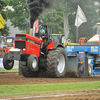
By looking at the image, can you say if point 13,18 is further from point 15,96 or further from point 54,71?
point 15,96

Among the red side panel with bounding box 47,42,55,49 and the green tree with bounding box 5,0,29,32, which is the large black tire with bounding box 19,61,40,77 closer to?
the red side panel with bounding box 47,42,55,49

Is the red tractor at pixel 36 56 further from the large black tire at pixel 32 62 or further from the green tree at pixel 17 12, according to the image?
the green tree at pixel 17 12

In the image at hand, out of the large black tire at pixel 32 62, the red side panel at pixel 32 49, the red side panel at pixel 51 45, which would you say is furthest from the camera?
the red side panel at pixel 51 45

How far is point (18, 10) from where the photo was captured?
44.9 metres

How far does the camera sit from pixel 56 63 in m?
11.2

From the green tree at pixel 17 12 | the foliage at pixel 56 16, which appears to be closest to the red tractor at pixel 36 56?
the foliage at pixel 56 16

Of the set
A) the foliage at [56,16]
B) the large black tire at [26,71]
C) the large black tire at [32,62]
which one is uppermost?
the foliage at [56,16]

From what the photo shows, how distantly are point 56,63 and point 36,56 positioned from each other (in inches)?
38.0

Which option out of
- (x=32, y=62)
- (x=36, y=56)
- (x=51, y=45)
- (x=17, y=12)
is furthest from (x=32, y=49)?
(x=17, y=12)

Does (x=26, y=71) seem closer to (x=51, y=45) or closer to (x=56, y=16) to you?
(x=51, y=45)

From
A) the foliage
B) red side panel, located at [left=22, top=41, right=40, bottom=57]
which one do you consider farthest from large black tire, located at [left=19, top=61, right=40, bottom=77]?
the foliage

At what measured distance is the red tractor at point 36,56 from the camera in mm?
10352

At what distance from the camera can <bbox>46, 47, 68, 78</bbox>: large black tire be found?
1113 centimetres

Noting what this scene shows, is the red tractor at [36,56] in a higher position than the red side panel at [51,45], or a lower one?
lower
